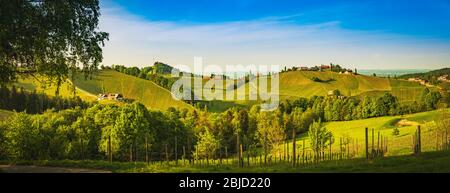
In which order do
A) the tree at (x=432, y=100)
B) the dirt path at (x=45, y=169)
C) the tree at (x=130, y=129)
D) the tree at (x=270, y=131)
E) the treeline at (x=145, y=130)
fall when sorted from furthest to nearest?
the tree at (x=432, y=100) → the tree at (x=270, y=131) → the tree at (x=130, y=129) → the treeline at (x=145, y=130) → the dirt path at (x=45, y=169)

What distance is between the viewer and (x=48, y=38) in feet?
69.7

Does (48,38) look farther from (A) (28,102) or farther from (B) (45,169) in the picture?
(A) (28,102)

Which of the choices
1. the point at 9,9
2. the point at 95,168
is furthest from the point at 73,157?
the point at 9,9

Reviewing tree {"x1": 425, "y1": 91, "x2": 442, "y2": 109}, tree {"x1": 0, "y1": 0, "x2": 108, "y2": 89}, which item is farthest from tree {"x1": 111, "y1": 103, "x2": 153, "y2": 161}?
tree {"x1": 425, "y1": 91, "x2": 442, "y2": 109}

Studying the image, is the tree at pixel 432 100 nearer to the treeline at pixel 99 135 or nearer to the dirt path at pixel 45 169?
the treeline at pixel 99 135

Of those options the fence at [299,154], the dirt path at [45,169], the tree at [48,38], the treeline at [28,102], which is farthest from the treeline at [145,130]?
the treeline at [28,102]

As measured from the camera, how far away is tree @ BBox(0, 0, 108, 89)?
64.5 feet

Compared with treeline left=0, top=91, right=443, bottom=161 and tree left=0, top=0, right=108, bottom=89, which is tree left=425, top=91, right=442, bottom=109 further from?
tree left=0, top=0, right=108, bottom=89

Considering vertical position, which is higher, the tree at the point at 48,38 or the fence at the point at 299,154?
the tree at the point at 48,38

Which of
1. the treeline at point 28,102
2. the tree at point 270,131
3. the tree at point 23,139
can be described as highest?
the treeline at point 28,102

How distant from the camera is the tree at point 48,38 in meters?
19.7
